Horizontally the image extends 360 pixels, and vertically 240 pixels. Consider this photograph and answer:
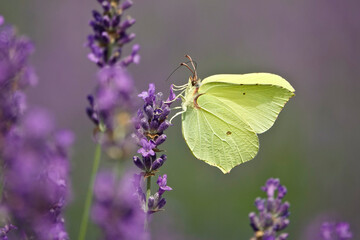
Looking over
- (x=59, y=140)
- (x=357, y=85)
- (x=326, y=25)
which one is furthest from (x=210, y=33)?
(x=59, y=140)

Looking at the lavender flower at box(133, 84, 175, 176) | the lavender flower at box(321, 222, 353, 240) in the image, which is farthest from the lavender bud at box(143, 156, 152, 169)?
the lavender flower at box(321, 222, 353, 240)

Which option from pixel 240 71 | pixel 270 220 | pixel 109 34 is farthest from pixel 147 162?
pixel 240 71

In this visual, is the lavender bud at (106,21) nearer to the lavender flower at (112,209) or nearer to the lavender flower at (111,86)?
the lavender flower at (111,86)

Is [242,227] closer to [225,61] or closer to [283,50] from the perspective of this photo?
[225,61]

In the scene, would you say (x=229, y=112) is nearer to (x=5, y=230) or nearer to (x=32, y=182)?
(x=5, y=230)

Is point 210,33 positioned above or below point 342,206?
above

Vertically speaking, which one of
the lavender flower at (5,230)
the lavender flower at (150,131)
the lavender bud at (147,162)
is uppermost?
the lavender flower at (150,131)

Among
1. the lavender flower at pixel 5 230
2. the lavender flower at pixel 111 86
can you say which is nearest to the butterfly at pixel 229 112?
the lavender flower at pixel 111 86
